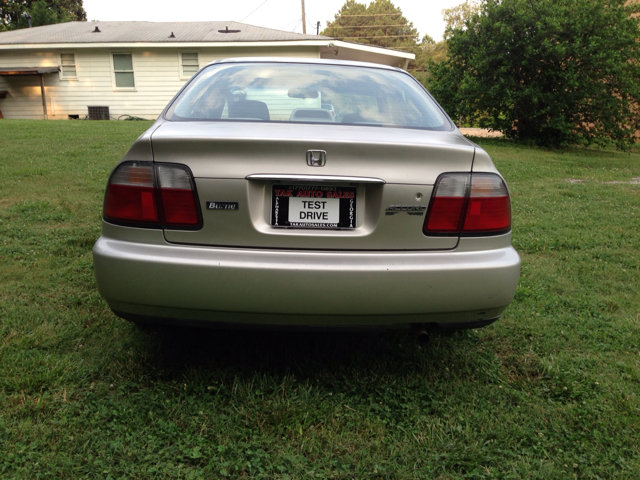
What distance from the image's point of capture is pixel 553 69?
44.3 ft

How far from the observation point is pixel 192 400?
7.64ft

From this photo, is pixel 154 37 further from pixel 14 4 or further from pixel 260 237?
pixel 14 4

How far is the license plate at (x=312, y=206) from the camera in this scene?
212cm

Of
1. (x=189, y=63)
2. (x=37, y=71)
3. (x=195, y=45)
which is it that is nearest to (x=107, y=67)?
(x=37, y=71)

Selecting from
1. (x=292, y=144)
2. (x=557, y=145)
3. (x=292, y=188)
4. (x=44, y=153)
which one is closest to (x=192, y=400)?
(x=292, y=188)

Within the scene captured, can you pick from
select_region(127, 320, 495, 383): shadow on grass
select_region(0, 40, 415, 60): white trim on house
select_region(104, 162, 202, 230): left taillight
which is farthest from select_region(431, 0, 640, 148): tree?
select_region(104, 162, 202, 230): left taillight

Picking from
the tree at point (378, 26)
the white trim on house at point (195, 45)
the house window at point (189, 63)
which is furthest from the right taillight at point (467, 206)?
the tree at point (378, 26)

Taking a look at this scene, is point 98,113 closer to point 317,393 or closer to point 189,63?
point 189,63

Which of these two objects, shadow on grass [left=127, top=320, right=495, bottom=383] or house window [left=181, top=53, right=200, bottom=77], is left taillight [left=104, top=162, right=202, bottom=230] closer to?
shadow on grass [left=127, top=320, right=495, bottom=383]

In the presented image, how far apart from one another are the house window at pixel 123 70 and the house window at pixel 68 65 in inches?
66.5

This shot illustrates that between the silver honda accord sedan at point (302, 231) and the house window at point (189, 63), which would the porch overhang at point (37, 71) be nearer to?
the house window at point (189, 63)

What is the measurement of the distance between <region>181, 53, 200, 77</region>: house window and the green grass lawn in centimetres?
1881

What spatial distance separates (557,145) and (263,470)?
14660mm

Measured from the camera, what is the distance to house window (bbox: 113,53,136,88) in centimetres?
2133
